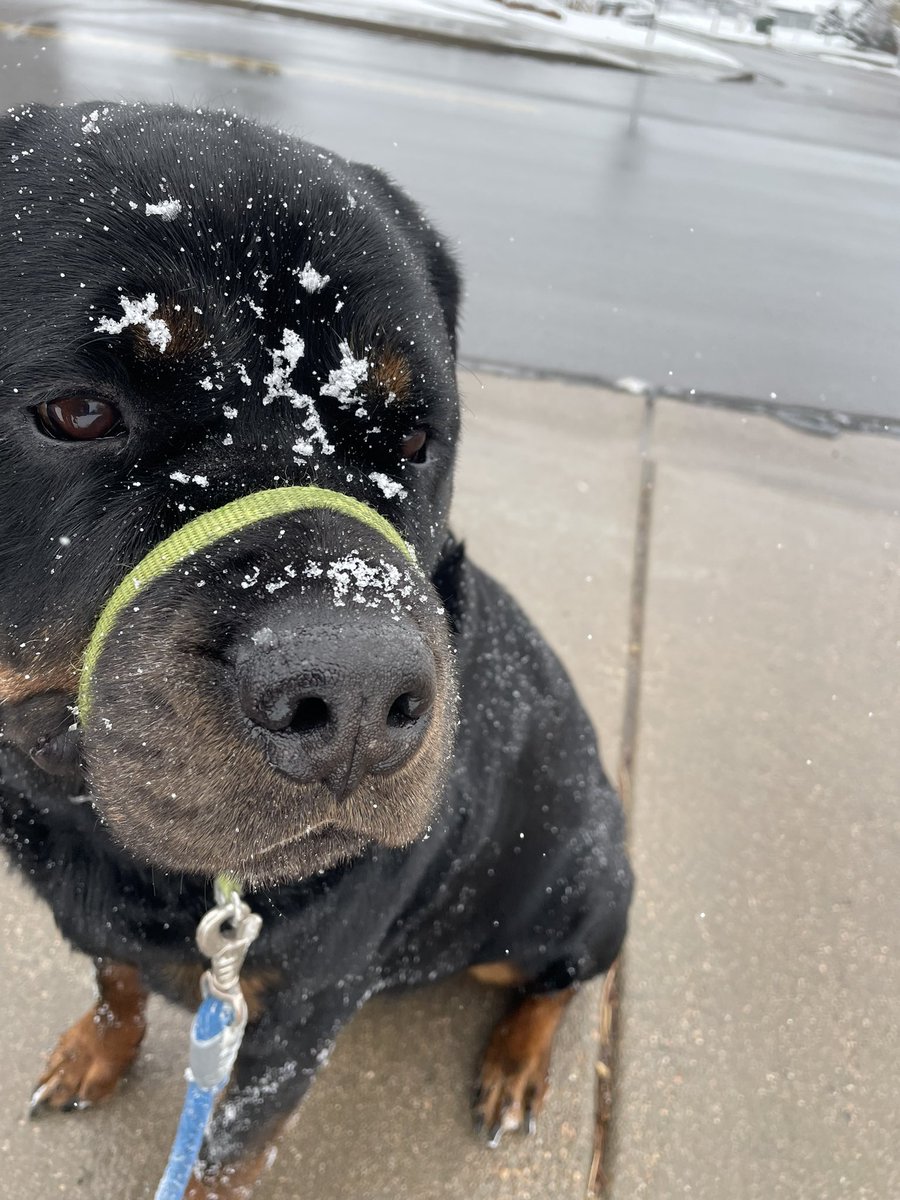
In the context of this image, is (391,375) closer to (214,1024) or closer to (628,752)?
(214,1024)

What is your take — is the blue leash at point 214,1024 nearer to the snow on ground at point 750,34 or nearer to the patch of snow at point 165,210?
the patch of snow at point 165,210

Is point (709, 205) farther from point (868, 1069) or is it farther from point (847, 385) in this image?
point (868, 1069)

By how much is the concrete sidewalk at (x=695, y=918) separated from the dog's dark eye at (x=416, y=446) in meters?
1.53

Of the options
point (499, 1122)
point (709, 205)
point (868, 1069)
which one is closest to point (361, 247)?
point (499, 1122)

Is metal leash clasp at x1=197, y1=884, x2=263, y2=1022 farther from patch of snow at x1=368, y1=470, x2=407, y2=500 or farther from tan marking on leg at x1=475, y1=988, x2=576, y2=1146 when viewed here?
tan marking on leg at x1=475, y1=988, x2=576, y2=1146

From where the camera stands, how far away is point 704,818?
281 cm

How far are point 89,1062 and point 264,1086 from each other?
0.56 m

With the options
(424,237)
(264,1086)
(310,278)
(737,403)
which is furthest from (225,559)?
(737,403)

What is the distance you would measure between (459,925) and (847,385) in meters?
2.98

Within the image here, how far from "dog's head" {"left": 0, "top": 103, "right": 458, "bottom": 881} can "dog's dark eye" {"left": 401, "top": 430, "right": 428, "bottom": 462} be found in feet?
0.17

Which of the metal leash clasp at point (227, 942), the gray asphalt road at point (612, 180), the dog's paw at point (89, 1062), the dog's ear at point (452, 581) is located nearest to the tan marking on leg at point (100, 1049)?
the dog's paw at point (89, 1062)

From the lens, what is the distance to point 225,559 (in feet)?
3.84

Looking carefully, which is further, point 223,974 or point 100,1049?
point 100,1049

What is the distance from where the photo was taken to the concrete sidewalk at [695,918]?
2.05m
